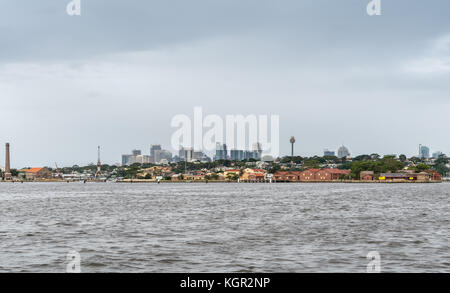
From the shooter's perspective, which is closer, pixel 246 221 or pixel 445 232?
pixel 445 232

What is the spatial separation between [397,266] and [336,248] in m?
4.36

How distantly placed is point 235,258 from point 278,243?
16.5 ft

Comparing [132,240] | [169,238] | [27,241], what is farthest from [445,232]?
[27,241]

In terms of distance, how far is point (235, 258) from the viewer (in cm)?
2123

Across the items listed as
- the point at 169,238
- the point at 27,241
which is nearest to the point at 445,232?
the point at 169,238

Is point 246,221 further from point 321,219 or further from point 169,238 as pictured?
point 169,238

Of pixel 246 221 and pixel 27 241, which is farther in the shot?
pixel 246 221
